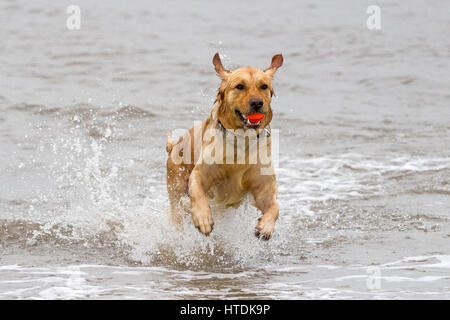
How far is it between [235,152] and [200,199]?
458 mm

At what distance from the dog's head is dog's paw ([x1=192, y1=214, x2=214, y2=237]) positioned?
726mm

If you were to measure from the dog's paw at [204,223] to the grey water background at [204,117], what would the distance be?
1.27 ft

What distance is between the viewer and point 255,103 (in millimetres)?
6008

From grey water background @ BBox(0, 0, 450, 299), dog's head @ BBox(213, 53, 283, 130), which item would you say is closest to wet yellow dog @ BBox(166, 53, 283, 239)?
dog's head @ BBox(213, 53, 283, 130)

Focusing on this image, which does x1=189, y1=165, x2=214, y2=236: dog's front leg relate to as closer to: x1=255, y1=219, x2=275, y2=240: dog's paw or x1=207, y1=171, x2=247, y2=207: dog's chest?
x1=207, y1=171, x2=247, y2=207: dog's chest

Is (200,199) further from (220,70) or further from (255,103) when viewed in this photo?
(220,70)

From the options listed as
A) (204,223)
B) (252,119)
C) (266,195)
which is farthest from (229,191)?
(252,119)

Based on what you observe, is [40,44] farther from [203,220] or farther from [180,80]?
[203,220]

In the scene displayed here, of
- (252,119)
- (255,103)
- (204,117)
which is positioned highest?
(204,117)

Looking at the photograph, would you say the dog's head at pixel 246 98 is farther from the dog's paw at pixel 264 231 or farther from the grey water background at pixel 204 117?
the grey water background at pixel 204 117

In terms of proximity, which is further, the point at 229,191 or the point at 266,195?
the point at 229,191

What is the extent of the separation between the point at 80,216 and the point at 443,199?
3.76 metres

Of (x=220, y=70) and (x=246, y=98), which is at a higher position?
(x=220, y=70)

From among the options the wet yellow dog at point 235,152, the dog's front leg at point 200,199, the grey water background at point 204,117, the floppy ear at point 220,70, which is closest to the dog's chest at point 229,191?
the wet yellow dog at point 235,152
